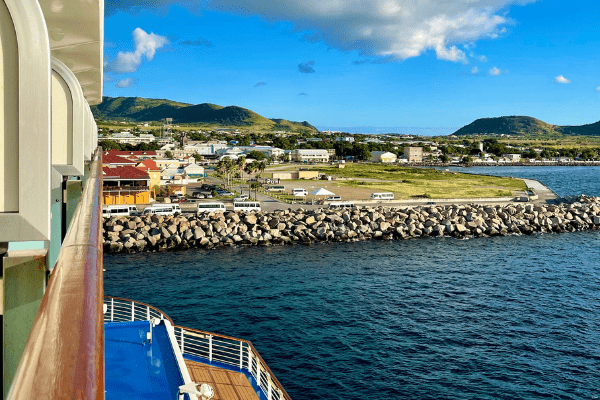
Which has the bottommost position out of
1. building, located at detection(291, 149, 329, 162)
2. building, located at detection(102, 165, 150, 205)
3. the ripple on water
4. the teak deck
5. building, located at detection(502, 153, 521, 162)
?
the ripple on water

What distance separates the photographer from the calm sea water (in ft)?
49.4

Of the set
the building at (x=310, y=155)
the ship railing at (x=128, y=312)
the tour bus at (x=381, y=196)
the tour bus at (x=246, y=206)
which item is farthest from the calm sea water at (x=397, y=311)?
the building at (x=310, y=155)

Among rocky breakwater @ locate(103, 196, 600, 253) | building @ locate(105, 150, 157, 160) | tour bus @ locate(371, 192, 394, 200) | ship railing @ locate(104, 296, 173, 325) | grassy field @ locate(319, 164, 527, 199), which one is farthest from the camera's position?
building @ locate(105, 150, 157, 160)

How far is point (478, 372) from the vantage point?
1539 centimetres

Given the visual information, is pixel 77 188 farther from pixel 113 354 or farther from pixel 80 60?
pixel 113 354

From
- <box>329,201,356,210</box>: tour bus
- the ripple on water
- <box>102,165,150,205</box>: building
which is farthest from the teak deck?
<box>329,201,356,210</box>: tour bus

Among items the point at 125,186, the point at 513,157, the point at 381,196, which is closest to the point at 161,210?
the point at 125,186

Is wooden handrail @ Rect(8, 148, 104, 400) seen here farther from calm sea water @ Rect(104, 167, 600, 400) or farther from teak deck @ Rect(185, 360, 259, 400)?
calm sea water @ Rect(104, 167, 600, 400)

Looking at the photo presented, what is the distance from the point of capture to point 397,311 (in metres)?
20.8

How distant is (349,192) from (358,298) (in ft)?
116

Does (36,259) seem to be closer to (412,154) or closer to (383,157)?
(383,157)

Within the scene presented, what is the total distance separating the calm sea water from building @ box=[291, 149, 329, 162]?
78602 millimetres

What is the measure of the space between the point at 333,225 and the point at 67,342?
36.5 m

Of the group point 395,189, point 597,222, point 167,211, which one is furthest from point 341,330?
point 395,189
